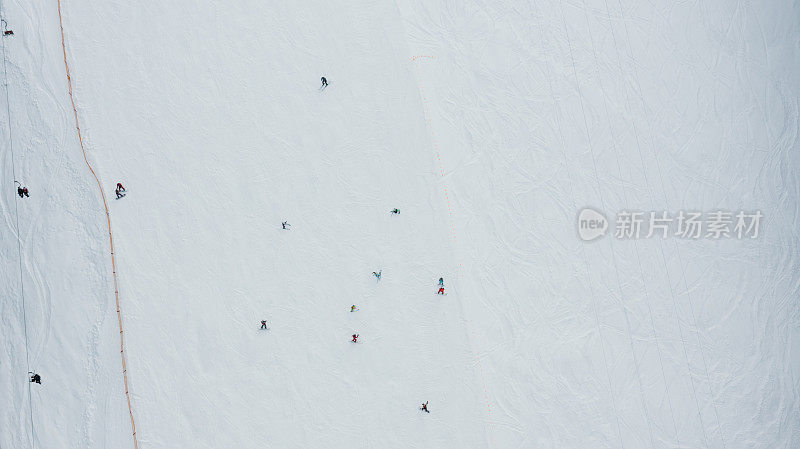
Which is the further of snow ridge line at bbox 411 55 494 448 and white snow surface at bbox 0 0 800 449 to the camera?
snow ridge line at bbox 411 55 494 448

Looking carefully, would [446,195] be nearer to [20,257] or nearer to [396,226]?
[396,226]

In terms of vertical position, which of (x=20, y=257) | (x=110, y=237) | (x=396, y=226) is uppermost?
(x=110, y=237)

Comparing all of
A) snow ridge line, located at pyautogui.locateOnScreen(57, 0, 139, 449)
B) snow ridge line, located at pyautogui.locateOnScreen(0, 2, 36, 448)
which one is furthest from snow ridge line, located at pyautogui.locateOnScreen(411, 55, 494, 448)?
snow ridge line, located at pyautogui.locateOnScreen(0, 2, 36, 448)

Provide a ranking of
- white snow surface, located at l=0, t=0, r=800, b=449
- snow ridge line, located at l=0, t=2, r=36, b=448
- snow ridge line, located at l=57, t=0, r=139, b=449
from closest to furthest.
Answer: snow ridge line, located at l=0, t=2, r=36, b=448 < snow ridge line, located at l=57, t=0, r=139, b=449 < white snow surface, located at l=0, t=0, r=800, b=449

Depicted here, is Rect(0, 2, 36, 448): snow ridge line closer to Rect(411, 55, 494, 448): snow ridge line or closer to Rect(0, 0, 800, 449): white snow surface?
Rect(0, 0, 800, 449): white snow surface

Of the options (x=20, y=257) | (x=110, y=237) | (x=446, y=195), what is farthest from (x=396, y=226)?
(x=20, y=257)

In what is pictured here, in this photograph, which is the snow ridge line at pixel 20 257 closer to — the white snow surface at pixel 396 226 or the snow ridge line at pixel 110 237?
the white snow surface at pixel 396 226

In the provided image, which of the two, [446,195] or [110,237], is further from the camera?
[446,195]

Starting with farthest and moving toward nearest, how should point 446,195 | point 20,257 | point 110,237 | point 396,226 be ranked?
point 446,195, point 396,226, point 110,237, point 20,257
